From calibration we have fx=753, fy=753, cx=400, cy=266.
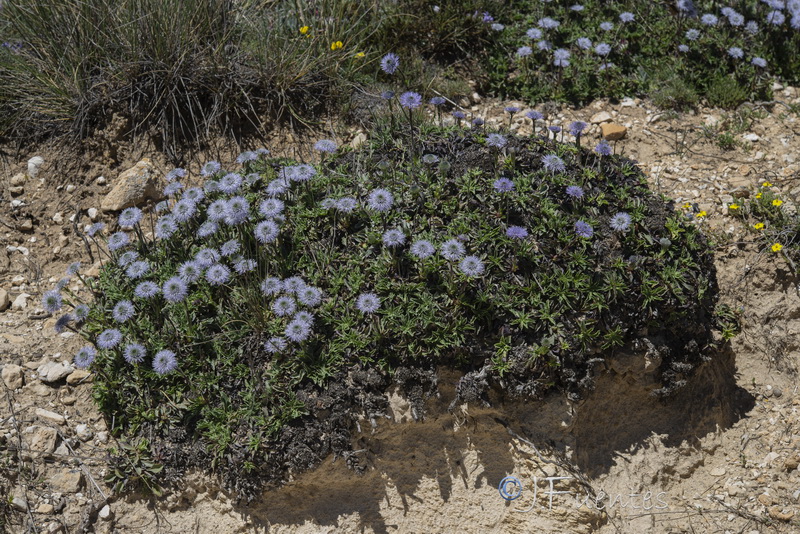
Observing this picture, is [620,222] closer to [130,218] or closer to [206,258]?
[206,258]

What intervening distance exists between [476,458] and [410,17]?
357cm

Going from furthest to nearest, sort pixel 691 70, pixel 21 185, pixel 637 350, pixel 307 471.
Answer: pixel 691 70, pixel 21 185, pixel 637 350, pixel 307 471

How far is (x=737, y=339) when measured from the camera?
14.3 feet

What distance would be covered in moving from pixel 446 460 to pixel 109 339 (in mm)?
1787

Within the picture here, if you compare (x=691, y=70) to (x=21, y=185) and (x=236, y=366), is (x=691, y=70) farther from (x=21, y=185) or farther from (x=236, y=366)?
(x=21, y=185)

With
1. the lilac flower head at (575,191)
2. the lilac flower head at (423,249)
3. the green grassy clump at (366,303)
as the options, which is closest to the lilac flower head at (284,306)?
the green grassy clump at (366,303)

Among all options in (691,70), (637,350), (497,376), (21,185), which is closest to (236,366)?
(497,376)

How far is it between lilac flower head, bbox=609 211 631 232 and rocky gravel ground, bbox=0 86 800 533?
38.7 inches

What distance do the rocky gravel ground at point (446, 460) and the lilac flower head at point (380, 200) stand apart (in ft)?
3.56

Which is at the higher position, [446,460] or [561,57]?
[561,57]

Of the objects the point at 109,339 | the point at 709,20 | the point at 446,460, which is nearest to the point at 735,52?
→ the point at 709,20

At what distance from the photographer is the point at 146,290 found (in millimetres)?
3826

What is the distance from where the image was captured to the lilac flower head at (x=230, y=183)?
4067 millimetres

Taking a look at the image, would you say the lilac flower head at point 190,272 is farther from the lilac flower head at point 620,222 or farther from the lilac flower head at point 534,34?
the lilac flower head at point 534,34
